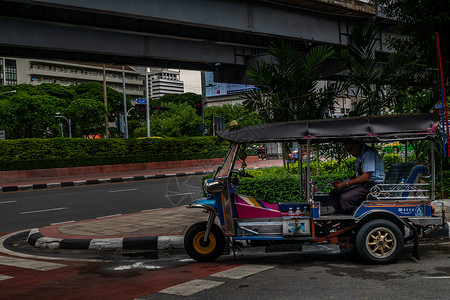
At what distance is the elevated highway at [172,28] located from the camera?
43.9 feet

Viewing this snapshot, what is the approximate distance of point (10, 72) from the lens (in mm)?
92875

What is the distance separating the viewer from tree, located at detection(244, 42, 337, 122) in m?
10.4

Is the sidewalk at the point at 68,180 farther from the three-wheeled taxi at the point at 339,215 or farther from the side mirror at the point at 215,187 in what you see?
the side mirror at the point at 215,187

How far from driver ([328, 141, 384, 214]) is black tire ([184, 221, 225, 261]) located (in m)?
1.57

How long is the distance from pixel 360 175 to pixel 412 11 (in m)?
5.96

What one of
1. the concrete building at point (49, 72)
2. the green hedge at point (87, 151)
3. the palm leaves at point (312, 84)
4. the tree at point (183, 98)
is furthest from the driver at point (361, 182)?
the tree at point (183, 98)

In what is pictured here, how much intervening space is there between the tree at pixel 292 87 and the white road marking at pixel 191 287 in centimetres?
560

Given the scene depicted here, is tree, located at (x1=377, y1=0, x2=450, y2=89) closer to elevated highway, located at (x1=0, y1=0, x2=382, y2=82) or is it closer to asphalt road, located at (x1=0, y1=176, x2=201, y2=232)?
elevated highway, located at (x1=0, y1=0, x2=382, y2=82)

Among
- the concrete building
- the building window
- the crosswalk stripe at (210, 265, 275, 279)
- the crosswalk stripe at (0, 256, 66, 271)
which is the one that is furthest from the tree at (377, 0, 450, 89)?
the building window

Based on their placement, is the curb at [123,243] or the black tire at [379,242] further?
the curb at [123,243]

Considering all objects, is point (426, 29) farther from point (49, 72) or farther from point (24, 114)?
point (49, 72)

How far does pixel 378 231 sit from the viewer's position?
19.4ft

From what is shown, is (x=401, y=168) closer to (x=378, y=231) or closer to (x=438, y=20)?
(x=378, y=231)

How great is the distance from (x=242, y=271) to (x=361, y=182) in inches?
75.7
